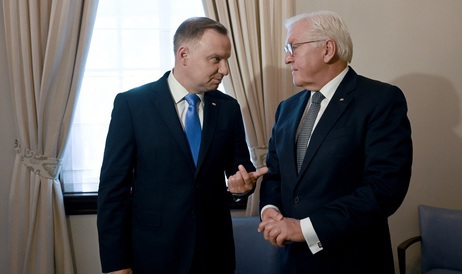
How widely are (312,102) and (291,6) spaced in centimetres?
142

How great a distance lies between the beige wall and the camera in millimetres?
3535

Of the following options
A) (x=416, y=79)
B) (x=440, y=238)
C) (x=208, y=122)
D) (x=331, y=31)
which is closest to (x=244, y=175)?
(x=208, y=122)

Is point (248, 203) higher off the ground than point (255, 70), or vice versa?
point (255, 70)

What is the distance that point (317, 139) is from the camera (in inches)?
78.3

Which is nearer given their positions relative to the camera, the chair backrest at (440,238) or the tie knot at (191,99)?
the tie knot at (191,99)

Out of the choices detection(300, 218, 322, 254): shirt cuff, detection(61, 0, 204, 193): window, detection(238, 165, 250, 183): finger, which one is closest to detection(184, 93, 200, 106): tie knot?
detection(238, 165, 250, 183): finger

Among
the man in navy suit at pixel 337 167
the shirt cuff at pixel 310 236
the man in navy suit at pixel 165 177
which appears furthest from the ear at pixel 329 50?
the shirt cuff at pixel 310 236

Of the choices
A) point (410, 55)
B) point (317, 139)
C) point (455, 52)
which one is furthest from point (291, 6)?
point (317, 139)

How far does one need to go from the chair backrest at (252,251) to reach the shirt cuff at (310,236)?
1246 millimetres

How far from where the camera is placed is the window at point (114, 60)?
348 cm

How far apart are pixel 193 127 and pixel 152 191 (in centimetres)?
31

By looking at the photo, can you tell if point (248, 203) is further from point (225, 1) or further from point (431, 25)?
point (431, 25)

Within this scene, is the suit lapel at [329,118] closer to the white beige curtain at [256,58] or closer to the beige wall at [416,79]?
the white beige curtain at [256,58]

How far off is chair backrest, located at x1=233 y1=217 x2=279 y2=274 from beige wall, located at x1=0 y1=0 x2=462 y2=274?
102cm
